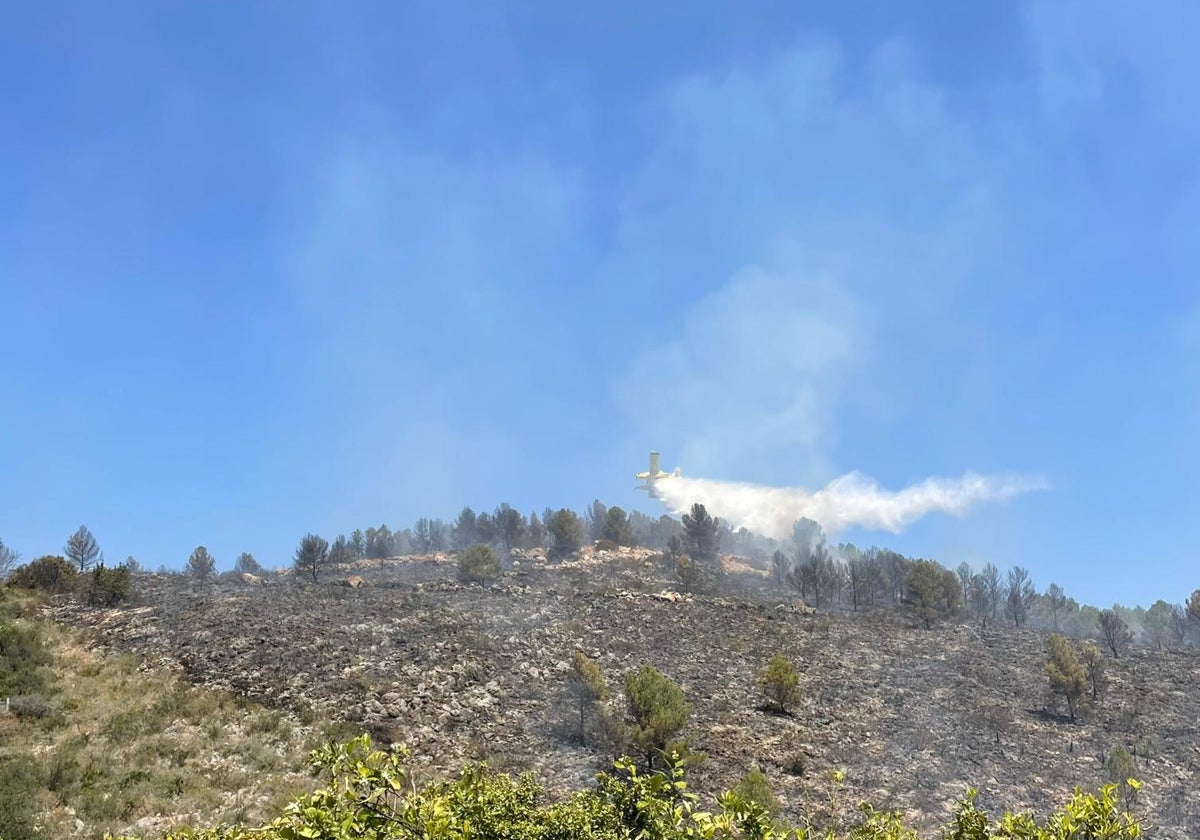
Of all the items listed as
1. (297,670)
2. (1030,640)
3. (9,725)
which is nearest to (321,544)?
(297,670)

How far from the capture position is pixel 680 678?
3034 cm

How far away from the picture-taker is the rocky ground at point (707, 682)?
22297 mm

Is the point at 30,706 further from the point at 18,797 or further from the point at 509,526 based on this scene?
the point at 509,526

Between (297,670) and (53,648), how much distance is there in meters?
10.00

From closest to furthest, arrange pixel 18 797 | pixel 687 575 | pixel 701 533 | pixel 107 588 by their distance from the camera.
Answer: pixel 18 797 < pixel 107 588 < pixel 687 575 < pixel 701 533

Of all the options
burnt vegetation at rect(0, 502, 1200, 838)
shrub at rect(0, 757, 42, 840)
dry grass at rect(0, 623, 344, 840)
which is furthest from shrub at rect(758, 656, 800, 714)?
shrub at rect(0, 757, 42, 840)

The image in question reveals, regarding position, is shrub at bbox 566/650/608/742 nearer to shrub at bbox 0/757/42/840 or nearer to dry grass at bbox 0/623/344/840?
dry grass at bbox 0/623/344/840

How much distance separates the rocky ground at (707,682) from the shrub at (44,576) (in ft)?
10.1

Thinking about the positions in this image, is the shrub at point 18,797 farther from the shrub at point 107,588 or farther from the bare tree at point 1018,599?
the bare tree at point 1018,599

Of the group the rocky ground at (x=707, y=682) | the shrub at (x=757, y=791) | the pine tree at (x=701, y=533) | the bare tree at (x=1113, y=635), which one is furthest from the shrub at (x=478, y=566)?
the bare tree at (x=1113, y=635)

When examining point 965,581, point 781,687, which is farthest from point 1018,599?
point 781,687

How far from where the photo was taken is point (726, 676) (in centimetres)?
3136

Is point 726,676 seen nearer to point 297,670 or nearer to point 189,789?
point 297,670

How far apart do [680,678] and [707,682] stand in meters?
1.18
